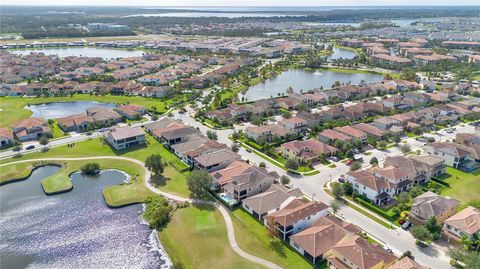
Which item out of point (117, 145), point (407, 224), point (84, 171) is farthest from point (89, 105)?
point (407, 224)

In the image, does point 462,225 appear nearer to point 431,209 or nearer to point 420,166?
point 431,209

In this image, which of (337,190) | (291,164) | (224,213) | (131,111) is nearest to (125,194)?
(224,213)

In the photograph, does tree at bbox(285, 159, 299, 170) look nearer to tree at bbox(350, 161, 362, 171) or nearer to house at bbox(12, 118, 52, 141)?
tree at bbox(350, 161, 362, 171)

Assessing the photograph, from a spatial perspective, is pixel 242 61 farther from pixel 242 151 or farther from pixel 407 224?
pixel 407 224

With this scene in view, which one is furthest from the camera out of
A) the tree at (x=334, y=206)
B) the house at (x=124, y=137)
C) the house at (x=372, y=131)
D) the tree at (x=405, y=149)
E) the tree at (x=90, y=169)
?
the house at (x=372, y=131)

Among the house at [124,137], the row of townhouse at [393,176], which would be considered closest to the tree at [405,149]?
the row of townhouse at [393,176]

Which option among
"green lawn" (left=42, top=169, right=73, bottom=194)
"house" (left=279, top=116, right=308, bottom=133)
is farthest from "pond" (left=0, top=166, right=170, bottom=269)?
"house" (left=279, top=116, right=308, bottom=133)

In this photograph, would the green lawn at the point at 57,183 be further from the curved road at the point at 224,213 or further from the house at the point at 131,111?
the house at the point at 131,111
